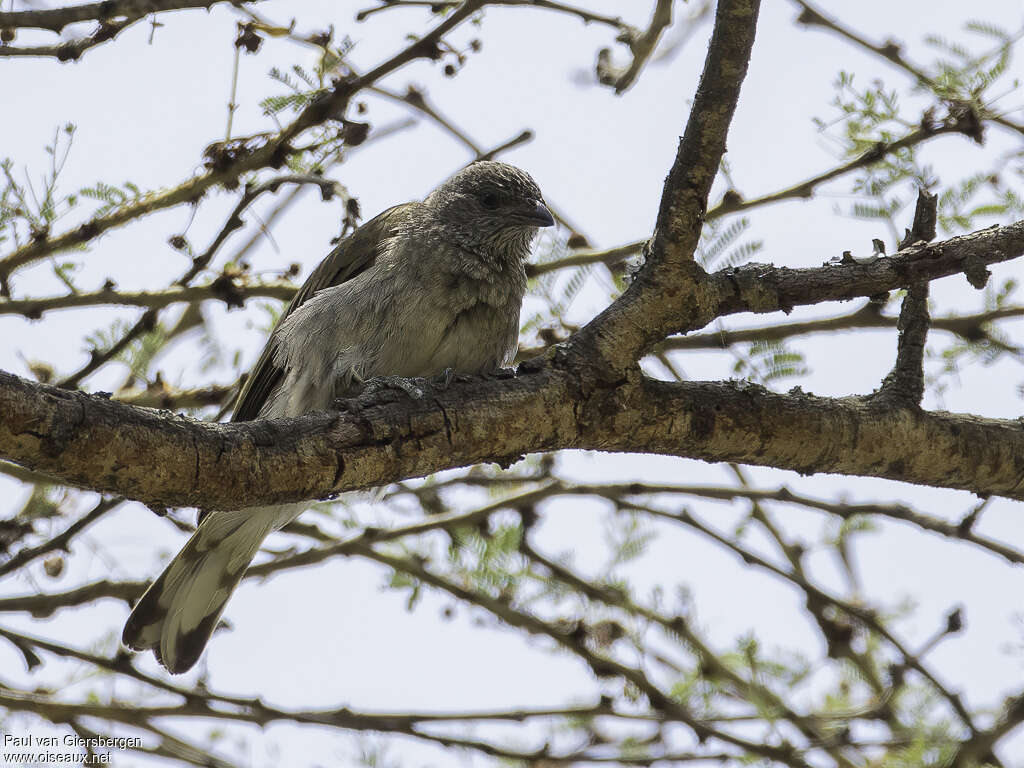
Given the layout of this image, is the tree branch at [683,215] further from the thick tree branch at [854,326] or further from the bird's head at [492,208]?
the bird's head at [492,208]

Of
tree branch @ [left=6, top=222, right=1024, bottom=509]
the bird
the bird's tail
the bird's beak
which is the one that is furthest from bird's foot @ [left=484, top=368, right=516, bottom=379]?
the bird's beak

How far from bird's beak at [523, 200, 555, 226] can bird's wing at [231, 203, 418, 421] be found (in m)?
0.54

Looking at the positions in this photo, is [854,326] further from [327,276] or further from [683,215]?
[327,276]

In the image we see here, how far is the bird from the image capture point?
401 cm

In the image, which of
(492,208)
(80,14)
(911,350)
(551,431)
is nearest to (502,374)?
(551,431)

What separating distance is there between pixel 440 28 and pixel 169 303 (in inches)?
52.9

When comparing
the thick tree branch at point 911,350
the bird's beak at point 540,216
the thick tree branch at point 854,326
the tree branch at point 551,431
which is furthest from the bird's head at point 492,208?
the thick tree branch at point 911,350

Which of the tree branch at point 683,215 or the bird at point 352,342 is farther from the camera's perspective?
the bird at point 352,342

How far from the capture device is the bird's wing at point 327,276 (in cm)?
425

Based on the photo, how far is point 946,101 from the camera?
3.71m

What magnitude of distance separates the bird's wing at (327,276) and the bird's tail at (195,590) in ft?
1.48

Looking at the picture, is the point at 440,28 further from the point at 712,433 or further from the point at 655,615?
the point at 655,615

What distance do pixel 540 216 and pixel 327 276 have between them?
957mm

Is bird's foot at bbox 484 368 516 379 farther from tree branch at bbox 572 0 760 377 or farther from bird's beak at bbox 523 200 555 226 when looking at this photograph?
bird's beak at bbox 523 200 555 226
